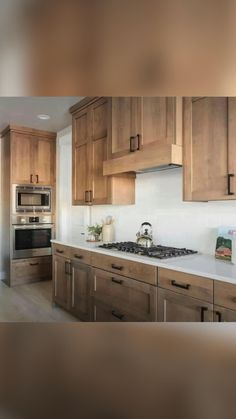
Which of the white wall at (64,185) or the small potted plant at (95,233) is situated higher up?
the white wall at (64,185)

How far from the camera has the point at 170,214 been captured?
253 cm

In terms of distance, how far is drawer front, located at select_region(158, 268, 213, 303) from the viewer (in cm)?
153

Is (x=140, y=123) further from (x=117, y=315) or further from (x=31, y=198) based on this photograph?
(x=31, y=198)

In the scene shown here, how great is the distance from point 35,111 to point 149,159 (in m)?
2.22

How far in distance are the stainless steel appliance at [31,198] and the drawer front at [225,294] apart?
138 inches

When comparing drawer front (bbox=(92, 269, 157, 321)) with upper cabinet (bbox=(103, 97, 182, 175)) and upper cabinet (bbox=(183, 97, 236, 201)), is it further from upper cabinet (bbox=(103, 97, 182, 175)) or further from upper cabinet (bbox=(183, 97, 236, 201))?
upper cabinet (bbox=(103, 97, 182, 175))

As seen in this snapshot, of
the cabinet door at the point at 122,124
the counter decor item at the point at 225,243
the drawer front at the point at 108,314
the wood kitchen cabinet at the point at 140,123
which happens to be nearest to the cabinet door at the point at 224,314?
the counter decor item at the point at 225,243

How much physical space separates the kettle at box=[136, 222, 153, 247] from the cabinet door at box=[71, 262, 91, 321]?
579 mm

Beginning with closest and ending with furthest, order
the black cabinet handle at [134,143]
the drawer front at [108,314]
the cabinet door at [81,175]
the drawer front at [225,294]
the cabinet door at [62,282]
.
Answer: the drawer front at [225,294]
the drawer front at [108,314]
the black cabinet handle at [134,143]
the cabinet door at [62,282]
the cabinet door at [81,175]

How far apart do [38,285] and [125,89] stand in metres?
4.44

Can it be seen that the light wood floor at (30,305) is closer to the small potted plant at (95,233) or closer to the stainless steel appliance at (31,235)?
the stainless steel appliance at (31,235)

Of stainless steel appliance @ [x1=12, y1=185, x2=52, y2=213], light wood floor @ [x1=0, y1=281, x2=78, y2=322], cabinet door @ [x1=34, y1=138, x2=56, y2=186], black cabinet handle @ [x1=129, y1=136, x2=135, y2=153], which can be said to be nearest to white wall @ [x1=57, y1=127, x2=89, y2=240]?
cabinet door @ [x1=34, y1=138, x2=56, y2=186]

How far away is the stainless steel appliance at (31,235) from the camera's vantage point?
420 cm

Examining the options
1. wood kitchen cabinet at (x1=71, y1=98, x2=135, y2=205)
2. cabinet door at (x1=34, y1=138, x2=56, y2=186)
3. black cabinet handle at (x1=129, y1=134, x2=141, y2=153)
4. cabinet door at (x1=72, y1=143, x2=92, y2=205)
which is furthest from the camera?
cabinet door at (x1=34, y1=138, x2=56, y2=186)
